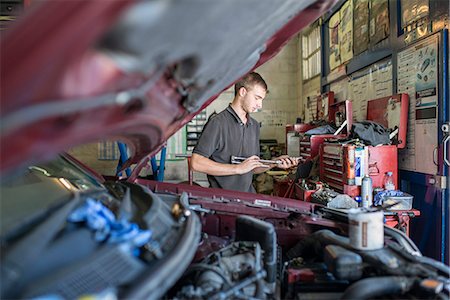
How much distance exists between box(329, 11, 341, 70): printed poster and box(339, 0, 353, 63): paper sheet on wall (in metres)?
0.16

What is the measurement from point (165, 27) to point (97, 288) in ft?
1.95

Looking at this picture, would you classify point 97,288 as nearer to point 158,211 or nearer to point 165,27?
point 158,211

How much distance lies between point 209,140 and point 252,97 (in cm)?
46

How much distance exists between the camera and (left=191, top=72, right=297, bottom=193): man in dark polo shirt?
274 centimetres

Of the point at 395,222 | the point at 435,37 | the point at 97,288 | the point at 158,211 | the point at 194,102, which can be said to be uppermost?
the point at 435,37

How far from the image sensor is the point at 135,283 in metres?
0.89

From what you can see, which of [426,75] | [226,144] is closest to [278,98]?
[426,75]

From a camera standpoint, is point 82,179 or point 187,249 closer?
point 187,249

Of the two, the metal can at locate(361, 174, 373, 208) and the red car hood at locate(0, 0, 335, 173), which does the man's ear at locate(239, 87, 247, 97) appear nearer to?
the metal can at locate(361, 174, 373, 208)

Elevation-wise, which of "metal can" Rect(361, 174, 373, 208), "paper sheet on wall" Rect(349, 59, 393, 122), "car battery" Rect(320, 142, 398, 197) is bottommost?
"metal can" Rect(361, 174, 373, 208)

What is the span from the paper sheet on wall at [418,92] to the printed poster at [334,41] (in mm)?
2008

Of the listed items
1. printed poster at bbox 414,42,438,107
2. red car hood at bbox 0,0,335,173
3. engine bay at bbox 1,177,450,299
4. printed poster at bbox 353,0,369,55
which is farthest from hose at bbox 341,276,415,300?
printed poster at bbox 353,0,369,55

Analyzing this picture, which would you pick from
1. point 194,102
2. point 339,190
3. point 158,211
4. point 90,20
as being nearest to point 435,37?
point 339,190

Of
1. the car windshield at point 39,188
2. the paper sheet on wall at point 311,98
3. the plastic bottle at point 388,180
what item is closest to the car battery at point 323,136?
the plastic bottle at point 388,180
